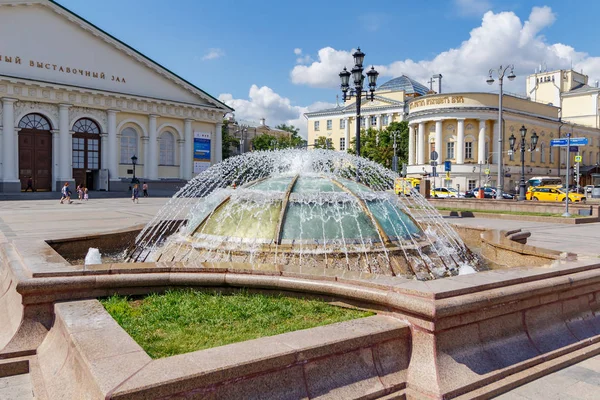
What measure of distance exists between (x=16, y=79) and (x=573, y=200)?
1588 inches

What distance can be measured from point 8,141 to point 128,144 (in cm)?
968

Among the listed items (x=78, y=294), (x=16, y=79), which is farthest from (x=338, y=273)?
(x=16, y=79)

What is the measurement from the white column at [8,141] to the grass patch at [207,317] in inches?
1406

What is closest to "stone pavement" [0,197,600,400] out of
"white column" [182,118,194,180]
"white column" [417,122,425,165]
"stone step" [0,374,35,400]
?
"stone step" [0,374,35,400]

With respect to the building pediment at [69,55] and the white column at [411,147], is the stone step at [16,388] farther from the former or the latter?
the white column at [411,147]

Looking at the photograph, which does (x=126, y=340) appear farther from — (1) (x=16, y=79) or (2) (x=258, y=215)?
(1) (x=16, y=79)

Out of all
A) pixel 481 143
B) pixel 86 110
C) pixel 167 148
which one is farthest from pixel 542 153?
pixel 86 110

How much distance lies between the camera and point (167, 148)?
146 feet

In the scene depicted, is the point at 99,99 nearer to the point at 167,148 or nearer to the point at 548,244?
the point at 167,148

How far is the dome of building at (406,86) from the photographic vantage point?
75.8 m

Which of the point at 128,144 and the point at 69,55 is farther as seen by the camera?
the point at 128,144

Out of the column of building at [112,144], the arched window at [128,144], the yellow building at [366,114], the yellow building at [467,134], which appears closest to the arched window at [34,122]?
the column of building at [112,144]

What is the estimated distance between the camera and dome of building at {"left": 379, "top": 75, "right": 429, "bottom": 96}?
75812mm

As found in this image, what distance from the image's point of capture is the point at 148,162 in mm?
42344
